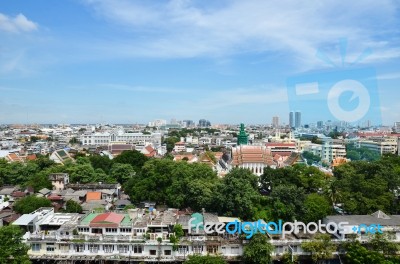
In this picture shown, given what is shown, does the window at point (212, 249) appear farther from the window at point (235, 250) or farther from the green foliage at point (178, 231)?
the green foliage at point (178, 231)

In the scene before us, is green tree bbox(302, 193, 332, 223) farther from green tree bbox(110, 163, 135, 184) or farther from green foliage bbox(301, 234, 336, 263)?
green tree bbox(110, 163, 135, 184)

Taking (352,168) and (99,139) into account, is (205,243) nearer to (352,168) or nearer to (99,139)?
(352,168)

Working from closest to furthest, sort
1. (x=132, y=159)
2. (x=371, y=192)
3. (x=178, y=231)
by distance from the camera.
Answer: (x=178, y=231) < (x=371, y=192) < (x=132, y=159)

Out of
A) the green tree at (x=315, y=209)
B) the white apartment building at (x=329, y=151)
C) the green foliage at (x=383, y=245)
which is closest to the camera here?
the green foliage at (x=383, y=245)

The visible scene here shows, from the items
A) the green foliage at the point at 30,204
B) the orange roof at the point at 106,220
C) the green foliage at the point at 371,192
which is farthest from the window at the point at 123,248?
the green foliage at the point at 371,192

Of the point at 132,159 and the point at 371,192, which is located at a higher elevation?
the point at 132,159

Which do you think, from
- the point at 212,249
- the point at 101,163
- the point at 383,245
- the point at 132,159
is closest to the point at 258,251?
the point at 212,249

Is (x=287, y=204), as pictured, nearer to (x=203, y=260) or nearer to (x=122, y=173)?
(x=203, y=260)
